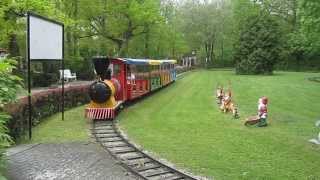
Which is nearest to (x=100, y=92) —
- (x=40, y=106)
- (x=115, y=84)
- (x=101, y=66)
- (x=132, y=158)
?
(x=101, y=66)

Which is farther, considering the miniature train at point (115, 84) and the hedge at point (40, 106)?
the miniature train at point (115, 84)

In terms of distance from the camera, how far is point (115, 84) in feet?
70.8

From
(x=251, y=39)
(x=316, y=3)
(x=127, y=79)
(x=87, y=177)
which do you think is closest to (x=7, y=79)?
(x=87, y=177)

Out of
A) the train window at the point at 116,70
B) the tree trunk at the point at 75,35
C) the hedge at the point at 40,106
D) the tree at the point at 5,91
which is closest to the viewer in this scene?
the tree at the point at 5,91

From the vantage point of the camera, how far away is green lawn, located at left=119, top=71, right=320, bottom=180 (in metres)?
11.5

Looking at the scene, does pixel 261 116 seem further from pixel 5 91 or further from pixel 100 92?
pixel 5 91

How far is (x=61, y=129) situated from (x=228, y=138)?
5.85 metres

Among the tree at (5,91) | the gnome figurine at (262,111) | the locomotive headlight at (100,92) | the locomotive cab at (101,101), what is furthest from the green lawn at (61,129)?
the tree at (5,91)

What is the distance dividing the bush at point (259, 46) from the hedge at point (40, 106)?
37492mm

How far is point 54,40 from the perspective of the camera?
1812 cm

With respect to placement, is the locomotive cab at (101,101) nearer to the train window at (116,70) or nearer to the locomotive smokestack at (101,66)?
the locomotive smokestack at (101,66)

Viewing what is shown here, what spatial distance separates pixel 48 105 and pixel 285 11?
64.7 metres

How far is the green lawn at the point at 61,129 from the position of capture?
15.7 m

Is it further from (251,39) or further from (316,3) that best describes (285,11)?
(316,3)
